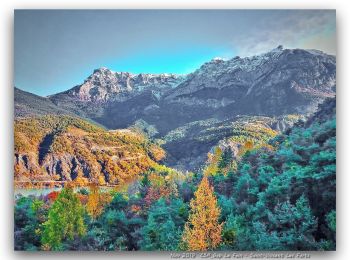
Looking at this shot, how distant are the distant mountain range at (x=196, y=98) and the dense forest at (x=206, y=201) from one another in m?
0.19

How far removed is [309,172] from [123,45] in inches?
102

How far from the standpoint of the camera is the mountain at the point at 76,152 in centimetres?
580

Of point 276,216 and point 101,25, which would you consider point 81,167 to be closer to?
point 101,25

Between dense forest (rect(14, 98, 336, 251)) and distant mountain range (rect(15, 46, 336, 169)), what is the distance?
19 centimetres

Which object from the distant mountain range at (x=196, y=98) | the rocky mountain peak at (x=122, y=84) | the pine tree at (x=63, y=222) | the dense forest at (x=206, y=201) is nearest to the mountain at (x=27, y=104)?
the distant mountain range at (x=196, y=98)

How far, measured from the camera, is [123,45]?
5.95 metres

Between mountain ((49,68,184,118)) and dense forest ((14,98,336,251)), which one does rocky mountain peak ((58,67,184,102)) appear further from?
dense forest ((14,98,336,251))

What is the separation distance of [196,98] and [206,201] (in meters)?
1.24

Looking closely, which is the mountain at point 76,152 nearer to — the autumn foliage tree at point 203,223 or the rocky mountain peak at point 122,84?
the rocky mountain peak at point 122,84

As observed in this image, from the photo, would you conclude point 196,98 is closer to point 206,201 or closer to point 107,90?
point 107,90

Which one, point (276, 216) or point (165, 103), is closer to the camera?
point (276, 216)

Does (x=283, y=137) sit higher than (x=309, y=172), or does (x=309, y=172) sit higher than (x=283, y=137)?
(x=283, y=137)

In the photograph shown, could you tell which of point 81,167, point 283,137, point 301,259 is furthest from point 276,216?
point 81,167

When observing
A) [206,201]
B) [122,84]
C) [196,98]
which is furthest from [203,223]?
[122,84]
